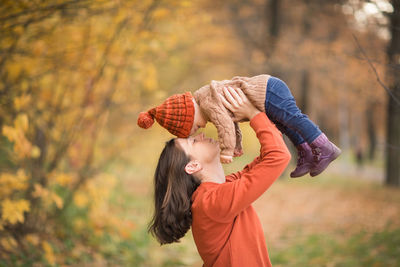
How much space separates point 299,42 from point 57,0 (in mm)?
9138

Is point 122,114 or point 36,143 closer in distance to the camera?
point 36,143

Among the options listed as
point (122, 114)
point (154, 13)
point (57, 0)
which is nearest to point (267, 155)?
point (57, 0)

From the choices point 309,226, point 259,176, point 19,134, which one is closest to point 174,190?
point 259,176

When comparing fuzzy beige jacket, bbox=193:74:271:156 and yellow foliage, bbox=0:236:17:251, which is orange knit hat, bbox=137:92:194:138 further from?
yellow foliage, bbox=0:236:17:251

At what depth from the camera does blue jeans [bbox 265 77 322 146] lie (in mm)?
1919

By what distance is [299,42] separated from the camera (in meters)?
11.3

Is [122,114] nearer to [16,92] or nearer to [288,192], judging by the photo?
[16,92]

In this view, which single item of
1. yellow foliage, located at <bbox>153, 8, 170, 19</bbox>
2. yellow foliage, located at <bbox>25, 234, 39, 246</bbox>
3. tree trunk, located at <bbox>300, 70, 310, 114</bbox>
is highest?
yellow foliage, located at <bbox>153, 8, 170, 19</bbox>

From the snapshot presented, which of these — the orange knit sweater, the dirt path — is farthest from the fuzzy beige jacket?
the dirt path

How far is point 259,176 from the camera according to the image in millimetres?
1797

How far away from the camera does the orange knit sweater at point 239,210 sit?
180 centimetres

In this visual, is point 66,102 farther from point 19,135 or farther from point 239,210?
point 239,210

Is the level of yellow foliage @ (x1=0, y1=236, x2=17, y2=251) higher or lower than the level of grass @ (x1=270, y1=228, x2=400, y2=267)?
higher

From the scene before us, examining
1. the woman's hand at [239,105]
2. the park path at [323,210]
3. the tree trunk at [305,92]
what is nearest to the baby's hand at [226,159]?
the woman's hand at [239,105]
